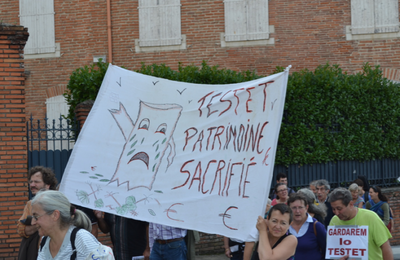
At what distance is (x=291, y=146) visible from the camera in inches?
436

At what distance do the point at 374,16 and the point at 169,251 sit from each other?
37.9 feet

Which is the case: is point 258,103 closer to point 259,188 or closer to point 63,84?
point 259,188

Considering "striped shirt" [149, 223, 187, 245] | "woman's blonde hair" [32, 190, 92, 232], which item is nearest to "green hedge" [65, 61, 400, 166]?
"striped shirt" [149, 223, 187, 245]

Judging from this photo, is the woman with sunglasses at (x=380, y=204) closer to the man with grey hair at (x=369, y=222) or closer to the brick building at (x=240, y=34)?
the man with grey hair at (x=369, y=222)

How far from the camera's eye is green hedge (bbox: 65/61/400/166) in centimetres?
1059

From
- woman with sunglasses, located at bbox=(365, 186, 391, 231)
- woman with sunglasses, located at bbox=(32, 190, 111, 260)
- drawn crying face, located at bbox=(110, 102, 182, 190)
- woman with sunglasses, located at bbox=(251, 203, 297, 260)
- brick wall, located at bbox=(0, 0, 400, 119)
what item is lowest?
woman with sunglasses, located at bbox=(365, 186, 391, 231)

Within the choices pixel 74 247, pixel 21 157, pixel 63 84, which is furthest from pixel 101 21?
pixel 74 247

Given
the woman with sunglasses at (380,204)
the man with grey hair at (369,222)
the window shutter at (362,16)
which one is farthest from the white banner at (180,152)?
the window shutter at (362,16)

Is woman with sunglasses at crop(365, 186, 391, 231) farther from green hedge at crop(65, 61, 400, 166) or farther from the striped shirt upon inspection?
the striped shirt

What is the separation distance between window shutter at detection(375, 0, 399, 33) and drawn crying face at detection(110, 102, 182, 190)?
11.7m

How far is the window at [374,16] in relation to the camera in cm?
1488

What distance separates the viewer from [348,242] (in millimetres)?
4656

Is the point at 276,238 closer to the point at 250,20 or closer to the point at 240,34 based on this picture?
the point at 240,34

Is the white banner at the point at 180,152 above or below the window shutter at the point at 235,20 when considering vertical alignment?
below
